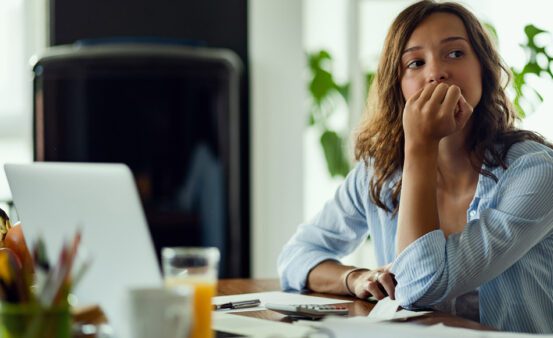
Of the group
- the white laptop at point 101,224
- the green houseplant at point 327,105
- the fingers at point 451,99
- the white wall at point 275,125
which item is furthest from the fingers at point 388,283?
the green houseplant at point 327,105

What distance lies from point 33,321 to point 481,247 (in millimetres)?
978

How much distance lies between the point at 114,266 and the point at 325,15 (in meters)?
3.53

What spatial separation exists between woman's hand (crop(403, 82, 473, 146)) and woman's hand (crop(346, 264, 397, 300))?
270 mm

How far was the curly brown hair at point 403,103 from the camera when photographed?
1897 mm

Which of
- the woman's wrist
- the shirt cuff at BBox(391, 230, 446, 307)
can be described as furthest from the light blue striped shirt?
the woman's wrist

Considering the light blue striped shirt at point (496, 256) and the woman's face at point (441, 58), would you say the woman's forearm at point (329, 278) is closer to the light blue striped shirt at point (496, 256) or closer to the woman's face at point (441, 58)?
the light blue striped shirt at point (496, 256)

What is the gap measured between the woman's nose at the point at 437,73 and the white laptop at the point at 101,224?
2.81ft

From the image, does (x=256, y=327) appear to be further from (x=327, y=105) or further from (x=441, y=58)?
(x=327, y=105)

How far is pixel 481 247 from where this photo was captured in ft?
5.35

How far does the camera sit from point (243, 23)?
12.4 feet

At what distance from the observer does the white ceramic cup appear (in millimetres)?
905

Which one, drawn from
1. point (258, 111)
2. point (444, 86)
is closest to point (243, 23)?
point (258, 111)

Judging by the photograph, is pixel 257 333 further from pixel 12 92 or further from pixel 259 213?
pixel 12 92

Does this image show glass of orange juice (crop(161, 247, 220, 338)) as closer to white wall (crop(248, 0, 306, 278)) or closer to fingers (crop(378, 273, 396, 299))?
fingers (crop(378, 273, 396, 299))
